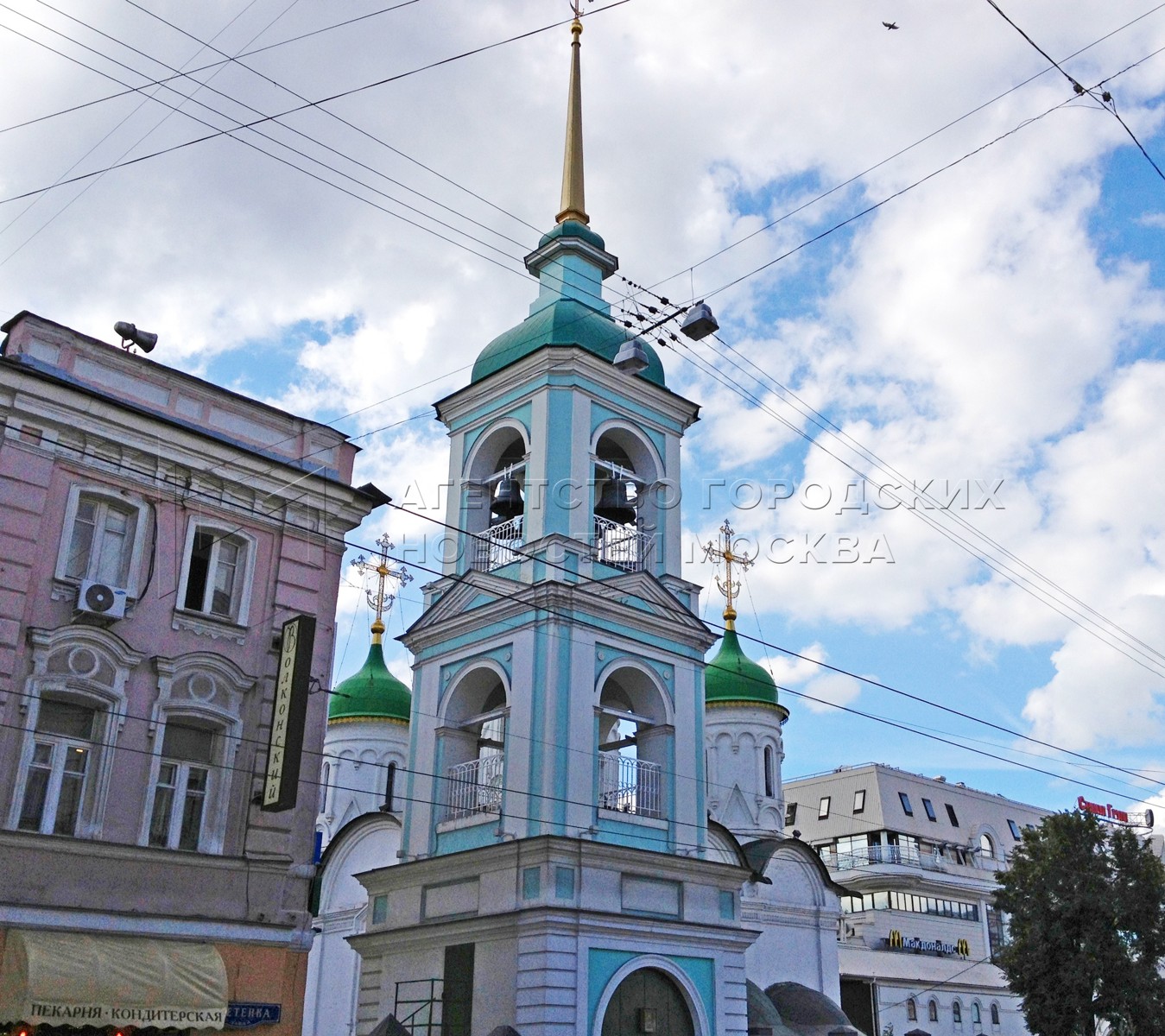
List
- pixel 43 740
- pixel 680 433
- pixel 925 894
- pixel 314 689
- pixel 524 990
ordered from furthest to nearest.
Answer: pixel 925 894
pixel 680 433
pixel 524 990
pixel 314 689
pixel 43 740

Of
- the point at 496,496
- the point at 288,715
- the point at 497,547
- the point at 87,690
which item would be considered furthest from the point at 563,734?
the point at 87,690

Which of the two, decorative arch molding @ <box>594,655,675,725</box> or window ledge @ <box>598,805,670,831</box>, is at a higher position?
decorative arch molding @ <box>594,655,675,725</box>

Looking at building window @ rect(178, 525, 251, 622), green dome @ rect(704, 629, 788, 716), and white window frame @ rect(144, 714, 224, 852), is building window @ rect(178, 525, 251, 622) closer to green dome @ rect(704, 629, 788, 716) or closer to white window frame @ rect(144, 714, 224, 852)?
white window frame @ rect(144, 714, 224, 852)

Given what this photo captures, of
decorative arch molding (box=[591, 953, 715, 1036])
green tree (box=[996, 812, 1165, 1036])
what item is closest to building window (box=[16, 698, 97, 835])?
decorative arch molding (box=[591, 953, 715, 1036])

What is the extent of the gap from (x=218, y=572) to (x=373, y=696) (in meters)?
20.0

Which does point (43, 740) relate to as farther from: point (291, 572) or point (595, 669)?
point (595, 669)

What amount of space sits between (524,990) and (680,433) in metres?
10.5

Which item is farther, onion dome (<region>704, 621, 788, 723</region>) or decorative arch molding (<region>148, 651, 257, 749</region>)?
onion dome (<region>704, 621, 788, 723</region>)

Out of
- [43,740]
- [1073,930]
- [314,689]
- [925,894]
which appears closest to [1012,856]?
[1073,930]

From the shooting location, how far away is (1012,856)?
1198 inches

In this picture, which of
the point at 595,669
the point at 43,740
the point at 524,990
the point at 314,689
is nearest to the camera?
the point at 43,740

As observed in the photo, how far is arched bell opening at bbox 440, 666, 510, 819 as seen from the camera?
66.6 feet

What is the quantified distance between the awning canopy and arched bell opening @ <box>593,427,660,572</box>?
390 inches

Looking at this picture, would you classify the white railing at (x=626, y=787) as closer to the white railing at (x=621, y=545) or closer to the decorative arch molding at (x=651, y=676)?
the decorative arch molding at (x=651, y=676)
